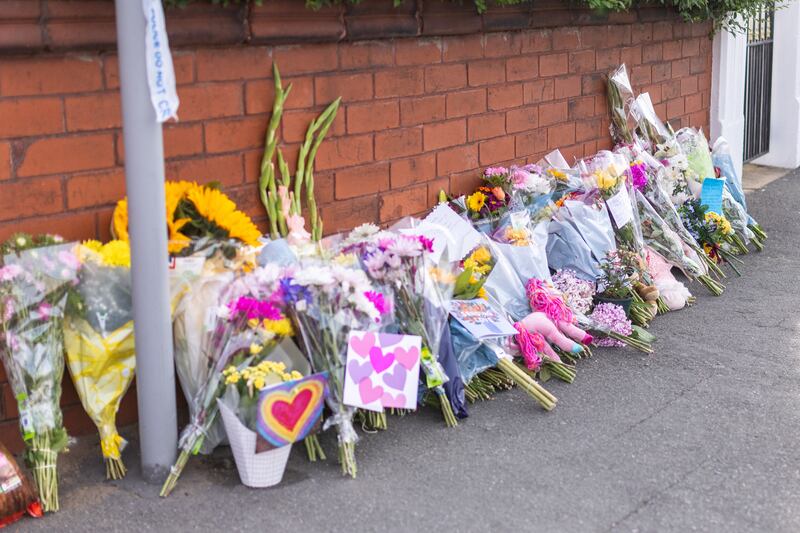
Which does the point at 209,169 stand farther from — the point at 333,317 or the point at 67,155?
the point at 333,317

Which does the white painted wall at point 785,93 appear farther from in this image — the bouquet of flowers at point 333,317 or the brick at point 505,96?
the bouquet of flowers at point 333,317

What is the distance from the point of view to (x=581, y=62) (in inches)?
253

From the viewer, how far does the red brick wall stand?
370 centimetres

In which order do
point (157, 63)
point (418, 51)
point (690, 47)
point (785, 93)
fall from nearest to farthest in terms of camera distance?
1. point (157, 63)
2. point (418, 51)
3. point (690, 47)
4. point (785, 93)

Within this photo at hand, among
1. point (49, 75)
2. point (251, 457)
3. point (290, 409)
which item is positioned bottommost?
point (251, 457)

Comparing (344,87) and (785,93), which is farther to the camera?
(785,93)

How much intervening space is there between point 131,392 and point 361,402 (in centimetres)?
90

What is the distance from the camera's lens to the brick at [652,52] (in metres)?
7.22

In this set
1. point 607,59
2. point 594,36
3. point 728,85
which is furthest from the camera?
point 728,85

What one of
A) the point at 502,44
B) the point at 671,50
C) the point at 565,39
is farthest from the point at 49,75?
the point at 671,50

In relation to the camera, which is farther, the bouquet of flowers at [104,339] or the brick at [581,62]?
the brick at [581,62]

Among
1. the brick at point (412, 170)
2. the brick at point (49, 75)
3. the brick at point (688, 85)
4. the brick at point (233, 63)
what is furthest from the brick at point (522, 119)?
the brick at point (49, 75)

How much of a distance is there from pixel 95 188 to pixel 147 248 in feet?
1.77

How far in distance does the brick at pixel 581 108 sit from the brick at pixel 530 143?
355mm
